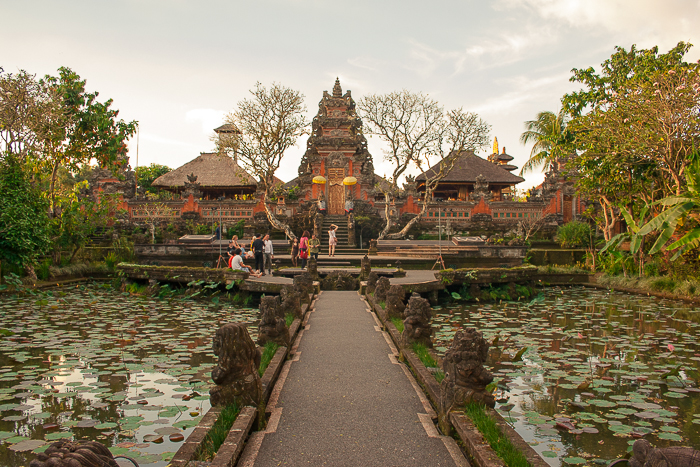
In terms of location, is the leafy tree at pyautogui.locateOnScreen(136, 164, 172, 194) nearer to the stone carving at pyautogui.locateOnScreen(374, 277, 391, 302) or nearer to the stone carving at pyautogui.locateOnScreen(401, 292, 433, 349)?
the stone carving at pyautogui.locateOnScreen(374, 277, 391, 302)

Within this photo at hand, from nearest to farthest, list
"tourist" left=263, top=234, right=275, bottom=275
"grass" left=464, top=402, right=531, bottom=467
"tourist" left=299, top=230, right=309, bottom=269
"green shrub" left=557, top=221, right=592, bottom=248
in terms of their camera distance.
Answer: "grass" left=464, top=402, right=531, bottom=467 → "tourist" left=263, top=234, right=275, bottom=275 → "tourist" left=299, top=230, right=309, bottom=269 → "green shrub" left=557, top=221, right=592, bottom=248

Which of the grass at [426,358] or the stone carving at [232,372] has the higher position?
the stone carving at [232,372]

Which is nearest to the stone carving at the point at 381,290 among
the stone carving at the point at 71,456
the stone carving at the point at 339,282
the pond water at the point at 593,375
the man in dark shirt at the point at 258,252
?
the pond water at the point at 593,375

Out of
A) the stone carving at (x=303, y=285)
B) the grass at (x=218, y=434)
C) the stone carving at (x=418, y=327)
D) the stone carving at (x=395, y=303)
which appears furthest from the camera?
the stone carving at (x=303, y=285)

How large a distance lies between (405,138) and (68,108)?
13.8 meters

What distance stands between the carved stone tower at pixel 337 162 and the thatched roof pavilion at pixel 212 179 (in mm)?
5174

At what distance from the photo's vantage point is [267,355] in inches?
213

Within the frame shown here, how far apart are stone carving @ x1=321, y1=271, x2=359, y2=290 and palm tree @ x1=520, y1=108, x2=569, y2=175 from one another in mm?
9436

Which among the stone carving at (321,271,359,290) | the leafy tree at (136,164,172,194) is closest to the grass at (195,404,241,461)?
the stone carving at (321,271,359,290)

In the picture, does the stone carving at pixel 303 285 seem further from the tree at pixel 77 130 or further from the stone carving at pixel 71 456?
the tree at pixel 77 130

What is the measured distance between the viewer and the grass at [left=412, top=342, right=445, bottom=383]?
15.6ft

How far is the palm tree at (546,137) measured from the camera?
55.3 ft

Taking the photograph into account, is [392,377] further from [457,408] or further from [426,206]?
[426,206]

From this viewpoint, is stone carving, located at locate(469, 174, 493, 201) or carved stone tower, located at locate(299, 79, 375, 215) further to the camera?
carved stone tower, located at locate(299, 79, 375, 215)
